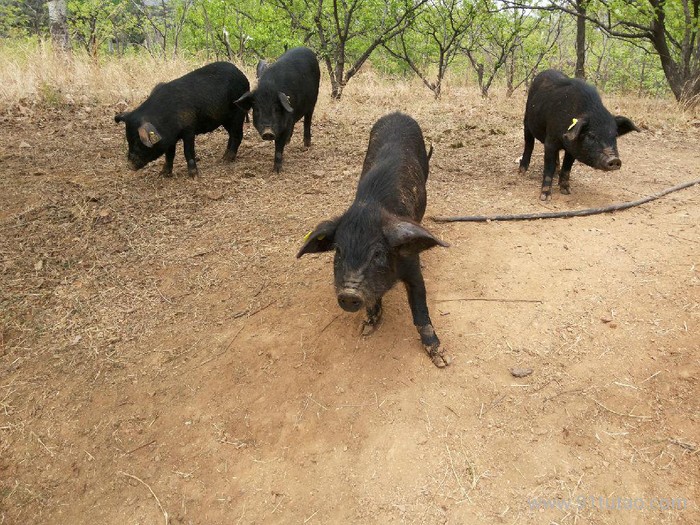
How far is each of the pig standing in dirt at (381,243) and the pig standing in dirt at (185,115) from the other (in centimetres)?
340

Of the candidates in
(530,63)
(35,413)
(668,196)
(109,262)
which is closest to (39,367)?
(35,413)

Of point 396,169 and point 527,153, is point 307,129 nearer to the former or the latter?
point 527,153

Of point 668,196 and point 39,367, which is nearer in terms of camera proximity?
point 39,367

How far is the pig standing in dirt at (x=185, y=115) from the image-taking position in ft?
19.9

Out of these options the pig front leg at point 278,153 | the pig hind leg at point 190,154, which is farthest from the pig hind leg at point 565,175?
the pig hind leg at point 190,154

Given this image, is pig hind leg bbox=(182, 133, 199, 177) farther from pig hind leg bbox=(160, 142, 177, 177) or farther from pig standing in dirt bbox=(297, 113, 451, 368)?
pig standing in dirt bbox=(297, 113, 451, 368)

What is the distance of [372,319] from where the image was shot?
3.81m

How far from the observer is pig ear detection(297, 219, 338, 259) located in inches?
122

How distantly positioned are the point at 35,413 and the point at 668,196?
6674 millimetres

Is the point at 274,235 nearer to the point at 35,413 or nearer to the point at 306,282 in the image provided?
the point at 306,282

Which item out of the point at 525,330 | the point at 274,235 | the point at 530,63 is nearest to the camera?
the point at 525,330

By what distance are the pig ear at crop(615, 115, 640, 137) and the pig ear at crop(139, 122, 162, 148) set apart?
547cm

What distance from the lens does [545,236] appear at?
486 cm

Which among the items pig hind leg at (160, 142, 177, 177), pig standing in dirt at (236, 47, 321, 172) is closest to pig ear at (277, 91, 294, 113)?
pig standing in dirt at (236, 47, 321, 172)
